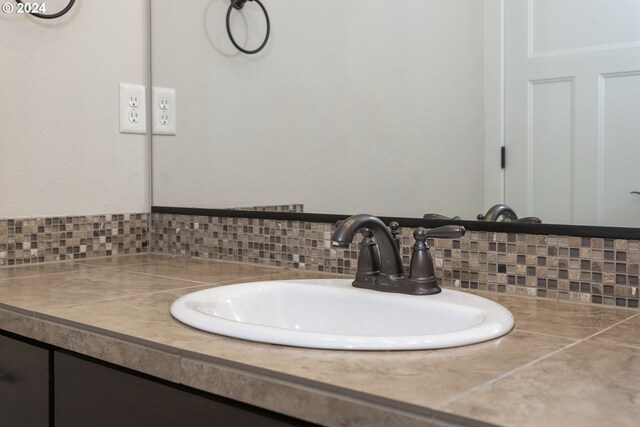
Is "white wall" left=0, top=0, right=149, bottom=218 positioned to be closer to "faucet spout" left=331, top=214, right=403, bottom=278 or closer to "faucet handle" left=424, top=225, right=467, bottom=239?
"faucet spout" left=331, top=214, right=403, bottom=278

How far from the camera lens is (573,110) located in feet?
3.66

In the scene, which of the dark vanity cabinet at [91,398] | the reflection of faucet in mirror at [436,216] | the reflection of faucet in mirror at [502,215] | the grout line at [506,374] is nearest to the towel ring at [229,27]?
the reflection of faucet in mirror at [436,216]

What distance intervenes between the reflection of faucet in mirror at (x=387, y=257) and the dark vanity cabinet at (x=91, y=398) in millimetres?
362

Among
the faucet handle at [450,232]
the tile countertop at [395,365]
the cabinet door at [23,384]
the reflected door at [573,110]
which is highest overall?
the reflected door at [573,110]

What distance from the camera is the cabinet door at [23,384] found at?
3.49 ft

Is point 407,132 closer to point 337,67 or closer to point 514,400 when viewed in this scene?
point 337,67

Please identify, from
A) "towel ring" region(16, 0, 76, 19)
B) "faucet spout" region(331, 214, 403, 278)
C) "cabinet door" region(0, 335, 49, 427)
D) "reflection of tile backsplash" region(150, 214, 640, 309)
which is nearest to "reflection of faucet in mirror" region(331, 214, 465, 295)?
"faucet spout" region(331, 214, 403, 278)

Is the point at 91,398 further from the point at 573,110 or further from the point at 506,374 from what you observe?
the point at 573,110

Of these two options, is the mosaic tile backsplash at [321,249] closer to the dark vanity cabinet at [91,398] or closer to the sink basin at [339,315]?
the sink basin at [339,315]

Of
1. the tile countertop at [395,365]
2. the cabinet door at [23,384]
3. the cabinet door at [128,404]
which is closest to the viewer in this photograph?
the tile countertop at [395,365]

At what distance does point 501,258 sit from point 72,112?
1.09 meters

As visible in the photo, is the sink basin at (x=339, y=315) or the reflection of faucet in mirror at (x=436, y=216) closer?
the sink basin at (x=339, y=315)

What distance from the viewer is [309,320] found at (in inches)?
47.8

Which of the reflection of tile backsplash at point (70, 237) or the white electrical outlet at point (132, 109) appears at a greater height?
the white electrical outlet at point (132, 109)
